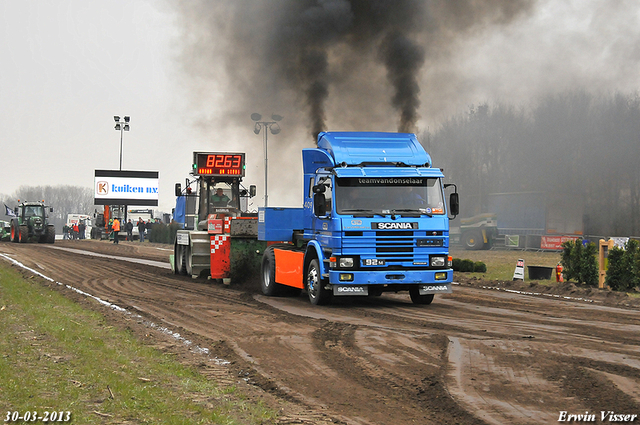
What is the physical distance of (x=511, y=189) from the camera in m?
49.7

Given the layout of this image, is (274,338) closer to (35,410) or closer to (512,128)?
(35,410)

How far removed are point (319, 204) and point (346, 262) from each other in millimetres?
1293

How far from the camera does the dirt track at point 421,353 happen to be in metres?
6.05

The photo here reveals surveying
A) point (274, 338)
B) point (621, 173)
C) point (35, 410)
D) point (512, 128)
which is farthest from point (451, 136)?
point (35, 410)

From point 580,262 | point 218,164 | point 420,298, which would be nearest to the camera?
point 420,298

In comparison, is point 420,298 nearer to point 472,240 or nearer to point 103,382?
point 103,382

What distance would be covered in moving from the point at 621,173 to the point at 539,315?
116ft

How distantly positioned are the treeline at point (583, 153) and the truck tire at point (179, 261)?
2674 cm

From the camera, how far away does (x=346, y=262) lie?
12.8m

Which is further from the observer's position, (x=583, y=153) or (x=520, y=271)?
(x=583, y=153)

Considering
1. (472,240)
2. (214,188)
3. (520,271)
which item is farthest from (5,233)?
(520,271)

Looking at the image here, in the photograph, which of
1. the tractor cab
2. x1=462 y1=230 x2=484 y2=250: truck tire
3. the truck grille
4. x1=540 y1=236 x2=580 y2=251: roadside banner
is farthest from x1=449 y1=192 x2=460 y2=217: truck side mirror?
x1=462 y1=230 x2=484 y2=250: truck tire

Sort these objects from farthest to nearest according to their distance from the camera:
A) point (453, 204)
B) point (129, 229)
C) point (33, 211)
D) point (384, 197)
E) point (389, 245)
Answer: point (129, 229) → point (33, 211) → point (453, 204) → point (384, 197) → point (389, 245)

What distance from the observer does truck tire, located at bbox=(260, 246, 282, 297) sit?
15.7m
